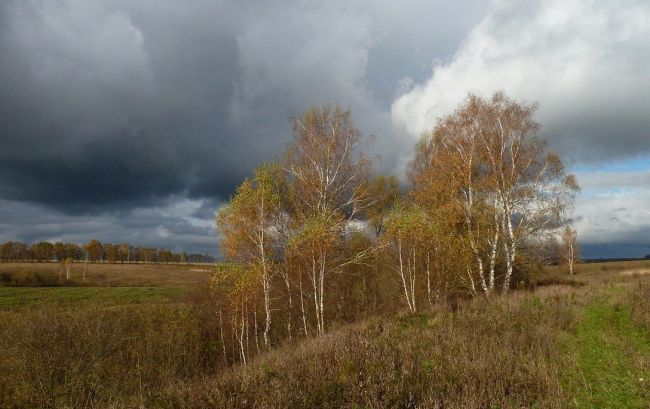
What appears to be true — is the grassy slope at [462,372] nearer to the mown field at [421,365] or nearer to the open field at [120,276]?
the mown field at [421,365]

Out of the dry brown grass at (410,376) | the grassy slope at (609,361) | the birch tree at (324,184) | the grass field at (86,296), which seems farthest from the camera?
the grass field at (86,296)

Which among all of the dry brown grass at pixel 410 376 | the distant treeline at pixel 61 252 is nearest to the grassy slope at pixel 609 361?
the dry brown grass at pixel 410 376

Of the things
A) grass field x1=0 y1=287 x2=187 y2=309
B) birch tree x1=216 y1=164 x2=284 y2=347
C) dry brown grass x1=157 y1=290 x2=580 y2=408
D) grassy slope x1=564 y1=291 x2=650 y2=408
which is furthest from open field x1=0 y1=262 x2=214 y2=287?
grassy slope x1=564 y1=291 x2=650 y2=408

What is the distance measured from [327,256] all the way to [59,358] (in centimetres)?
1340

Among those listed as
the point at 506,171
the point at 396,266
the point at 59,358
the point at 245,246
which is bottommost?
the point at 59,358

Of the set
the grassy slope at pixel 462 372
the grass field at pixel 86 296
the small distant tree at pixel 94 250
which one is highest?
the small distant tree at pixel 94 250

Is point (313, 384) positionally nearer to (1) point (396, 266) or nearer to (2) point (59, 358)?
(2) point (59, 358)

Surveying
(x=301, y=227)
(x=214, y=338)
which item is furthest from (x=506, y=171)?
(x=214, y=338)

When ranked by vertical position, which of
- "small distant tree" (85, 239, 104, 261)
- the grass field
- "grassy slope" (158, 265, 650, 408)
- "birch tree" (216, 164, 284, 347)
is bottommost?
the grass field

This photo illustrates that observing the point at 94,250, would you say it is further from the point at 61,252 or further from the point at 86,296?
the point at 86,296

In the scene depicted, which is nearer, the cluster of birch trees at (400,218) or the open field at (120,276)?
the cluster of birch trees at (400,218)

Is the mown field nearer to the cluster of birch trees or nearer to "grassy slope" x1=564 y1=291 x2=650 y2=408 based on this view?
"grassy slope" x1=564 y1=291 x2=650 y2=408

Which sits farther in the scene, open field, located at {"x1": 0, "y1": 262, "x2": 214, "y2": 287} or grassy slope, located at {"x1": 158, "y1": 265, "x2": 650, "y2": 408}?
open field, located at {"x1": 0, "y1": 262, "x2": 214, "y2": 287}

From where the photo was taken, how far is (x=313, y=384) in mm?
6617
